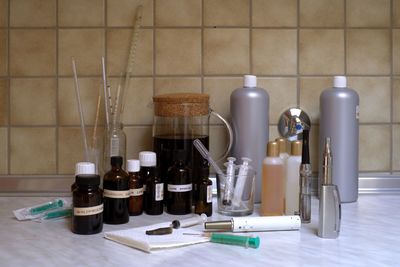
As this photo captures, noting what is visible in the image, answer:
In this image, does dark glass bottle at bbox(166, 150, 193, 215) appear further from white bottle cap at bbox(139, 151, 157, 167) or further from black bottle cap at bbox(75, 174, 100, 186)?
black bottle cap at bbox(75, 174, 100, 186)

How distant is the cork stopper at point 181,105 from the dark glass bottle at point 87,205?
0.27 meters

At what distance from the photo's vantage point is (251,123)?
1233 millimetres

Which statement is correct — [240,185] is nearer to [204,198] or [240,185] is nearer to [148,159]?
[204,198]

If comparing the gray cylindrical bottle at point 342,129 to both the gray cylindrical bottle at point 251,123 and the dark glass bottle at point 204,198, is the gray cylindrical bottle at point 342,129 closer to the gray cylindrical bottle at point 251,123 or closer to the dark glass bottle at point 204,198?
the gray cylindrical bottle at point 251,123

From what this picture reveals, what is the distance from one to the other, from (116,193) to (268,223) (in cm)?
30

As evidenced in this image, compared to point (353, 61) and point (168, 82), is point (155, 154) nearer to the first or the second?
point (168, 82)

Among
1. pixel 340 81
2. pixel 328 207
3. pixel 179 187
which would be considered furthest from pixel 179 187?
pixel 340 81

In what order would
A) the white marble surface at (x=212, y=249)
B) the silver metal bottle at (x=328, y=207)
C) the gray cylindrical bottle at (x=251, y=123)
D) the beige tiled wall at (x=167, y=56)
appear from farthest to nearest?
the beige tiled wall at (x=167, y=56) < the gray cylindrical bottle at (x=251, y=123) < the silver metal bottle at (x=328, y=207) < the white marble surface at (x=212, y=249)

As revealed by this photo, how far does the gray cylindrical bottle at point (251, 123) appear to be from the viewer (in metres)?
1.23

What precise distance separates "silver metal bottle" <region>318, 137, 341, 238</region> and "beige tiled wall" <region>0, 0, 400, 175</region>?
15.6 inches

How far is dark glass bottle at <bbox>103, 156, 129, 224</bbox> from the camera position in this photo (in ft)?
3.49

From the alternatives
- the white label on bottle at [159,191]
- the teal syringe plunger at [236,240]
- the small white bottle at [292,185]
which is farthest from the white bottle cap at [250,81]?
the teal syringe plunger at [236,240]

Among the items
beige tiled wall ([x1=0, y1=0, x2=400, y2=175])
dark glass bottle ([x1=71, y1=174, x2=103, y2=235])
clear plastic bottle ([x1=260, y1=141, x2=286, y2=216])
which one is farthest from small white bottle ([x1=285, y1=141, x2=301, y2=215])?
dark glass bottle ([x1=71, y1=174, x2=103, y2=235])

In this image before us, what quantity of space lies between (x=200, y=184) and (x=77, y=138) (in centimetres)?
40
